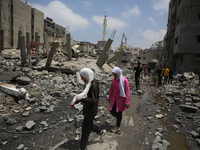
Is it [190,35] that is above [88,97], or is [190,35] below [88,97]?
above

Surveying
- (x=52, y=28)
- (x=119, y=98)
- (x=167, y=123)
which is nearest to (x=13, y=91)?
(x=119, y=98)

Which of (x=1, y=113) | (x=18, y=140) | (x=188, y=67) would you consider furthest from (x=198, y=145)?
(x=188, y=67)

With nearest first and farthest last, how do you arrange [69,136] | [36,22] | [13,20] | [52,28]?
[69,136] < [13,20] < [36,22] < [52,28]

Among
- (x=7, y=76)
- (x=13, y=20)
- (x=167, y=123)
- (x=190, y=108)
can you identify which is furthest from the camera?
(x=13, y=20)

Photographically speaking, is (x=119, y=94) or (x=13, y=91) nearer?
(x=119, y=94)

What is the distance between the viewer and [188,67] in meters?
15.3

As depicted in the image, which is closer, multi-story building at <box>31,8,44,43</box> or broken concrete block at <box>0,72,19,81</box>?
broken concrete block at <box>0,72,19,81</box>

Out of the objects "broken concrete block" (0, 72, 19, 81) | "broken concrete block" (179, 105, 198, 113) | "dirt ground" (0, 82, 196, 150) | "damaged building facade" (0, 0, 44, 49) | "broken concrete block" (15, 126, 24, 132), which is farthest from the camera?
"damaged building facade" (0, 0, 44, 49)

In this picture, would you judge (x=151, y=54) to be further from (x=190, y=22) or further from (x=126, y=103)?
(x=126, y=103)

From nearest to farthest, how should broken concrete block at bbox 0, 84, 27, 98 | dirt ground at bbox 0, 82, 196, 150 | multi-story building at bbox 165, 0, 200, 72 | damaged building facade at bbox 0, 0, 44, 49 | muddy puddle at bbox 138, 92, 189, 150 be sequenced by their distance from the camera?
dirt ground at bbox 0, 82, 196, 150, muddy puddle at bbox 138, 92, 189, 150, broken concrete block at bbox 0, 84, 27, 98, multi-story building at bbox 165, 0, 200, 72, damaged building facade at bbox 0, 0, 44, 49

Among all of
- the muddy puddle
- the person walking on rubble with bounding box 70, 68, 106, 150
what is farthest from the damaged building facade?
the person walking on rubble with bounding box 70, 68, 106, 150

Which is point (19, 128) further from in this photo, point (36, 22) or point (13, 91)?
point (36, 22)

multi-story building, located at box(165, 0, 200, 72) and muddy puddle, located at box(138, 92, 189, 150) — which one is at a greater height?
multi-story building, located at box(165, 0, 200, 72)

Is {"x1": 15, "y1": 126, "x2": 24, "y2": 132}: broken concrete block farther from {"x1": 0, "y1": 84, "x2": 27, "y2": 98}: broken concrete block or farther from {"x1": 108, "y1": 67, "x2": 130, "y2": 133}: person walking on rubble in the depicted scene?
{"x1": 108, "y1": 67, "x2": 130, "y2": 133}: person walking on rubble
